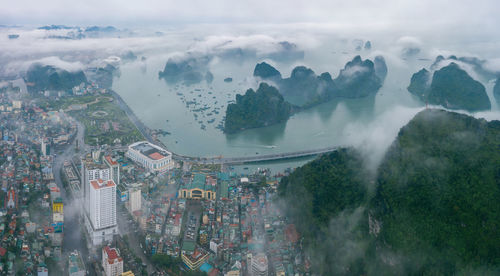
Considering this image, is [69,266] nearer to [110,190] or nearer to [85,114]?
[110,190]

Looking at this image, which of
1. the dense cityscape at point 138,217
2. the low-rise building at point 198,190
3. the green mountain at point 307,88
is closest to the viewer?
the dense cityscape at point 138,217

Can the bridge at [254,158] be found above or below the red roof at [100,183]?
below

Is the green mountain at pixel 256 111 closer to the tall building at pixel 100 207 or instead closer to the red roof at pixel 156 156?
the red roof at pixel 156 156

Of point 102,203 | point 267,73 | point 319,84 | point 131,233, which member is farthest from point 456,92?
point 102,203

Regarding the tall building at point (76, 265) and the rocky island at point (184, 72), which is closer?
the tall building at point (76, 265)

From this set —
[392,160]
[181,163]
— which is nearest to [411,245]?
[392,160]

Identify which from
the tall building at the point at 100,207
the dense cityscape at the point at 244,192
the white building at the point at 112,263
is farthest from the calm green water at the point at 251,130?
the white building at the point at 112,263

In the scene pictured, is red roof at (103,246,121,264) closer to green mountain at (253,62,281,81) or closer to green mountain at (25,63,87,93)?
green mountain at (25,63,87,93)

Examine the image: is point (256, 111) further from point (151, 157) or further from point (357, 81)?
point (357, 81)
